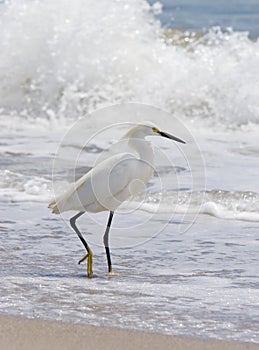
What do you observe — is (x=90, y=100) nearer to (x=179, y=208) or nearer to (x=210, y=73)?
(x=210, y=73)

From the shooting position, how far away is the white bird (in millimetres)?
4617

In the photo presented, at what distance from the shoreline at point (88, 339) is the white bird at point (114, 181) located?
109 cm

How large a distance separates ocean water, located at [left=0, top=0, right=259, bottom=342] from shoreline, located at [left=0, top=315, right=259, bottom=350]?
11 cm

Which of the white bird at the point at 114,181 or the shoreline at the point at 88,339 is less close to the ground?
the white bird at the point at 114,181

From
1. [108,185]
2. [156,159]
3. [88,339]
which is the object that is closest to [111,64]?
[156,159]

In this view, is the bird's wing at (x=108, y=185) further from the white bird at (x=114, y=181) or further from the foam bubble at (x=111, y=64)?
the foam bubble at (x=111, y=64)

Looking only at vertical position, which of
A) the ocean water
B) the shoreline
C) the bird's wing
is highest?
the bird's wing

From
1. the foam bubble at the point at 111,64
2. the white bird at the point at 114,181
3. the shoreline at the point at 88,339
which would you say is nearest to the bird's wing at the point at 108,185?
the white bird at the point at 114,181

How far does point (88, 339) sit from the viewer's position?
3.46 metres

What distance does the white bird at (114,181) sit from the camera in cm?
462

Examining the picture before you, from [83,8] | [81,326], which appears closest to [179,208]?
[81,326]

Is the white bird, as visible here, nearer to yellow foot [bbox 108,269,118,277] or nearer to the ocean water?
yellow foot [bbox 108,269,118,277]

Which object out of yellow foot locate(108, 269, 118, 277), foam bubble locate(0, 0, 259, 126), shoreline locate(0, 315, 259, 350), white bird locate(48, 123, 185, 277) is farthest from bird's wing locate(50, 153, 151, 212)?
foam bubble locate(0, 0, 259, 126)

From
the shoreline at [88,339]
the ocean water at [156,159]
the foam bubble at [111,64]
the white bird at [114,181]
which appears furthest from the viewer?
the foam bubble at [111,64]
